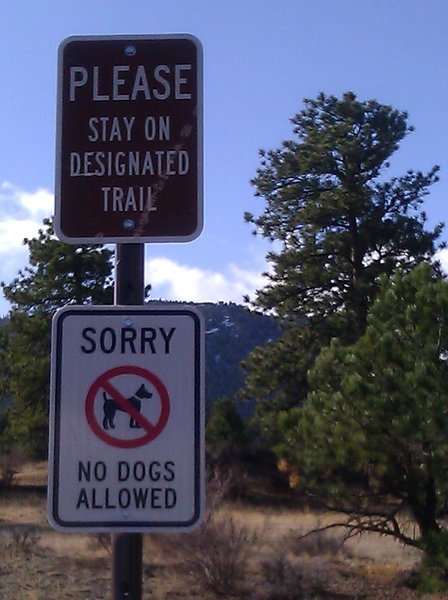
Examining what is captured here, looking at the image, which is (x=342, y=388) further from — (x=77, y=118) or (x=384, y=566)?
(x=77, y=118)

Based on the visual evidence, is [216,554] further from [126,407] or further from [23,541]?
[126,407]

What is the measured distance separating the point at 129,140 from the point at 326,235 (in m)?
25.3

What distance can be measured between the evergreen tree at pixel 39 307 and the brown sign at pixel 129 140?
2228 centimetres

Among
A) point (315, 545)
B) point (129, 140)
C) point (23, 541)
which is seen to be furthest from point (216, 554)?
point (129, 140)

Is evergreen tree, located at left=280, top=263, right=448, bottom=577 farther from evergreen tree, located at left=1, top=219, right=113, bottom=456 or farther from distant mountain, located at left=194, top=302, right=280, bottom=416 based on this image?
distant mountain, located at left=194, top=302, right=280, bottom=416

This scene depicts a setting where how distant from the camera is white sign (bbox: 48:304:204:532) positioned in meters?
Result: 2.22

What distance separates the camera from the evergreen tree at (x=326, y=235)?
88.2ft

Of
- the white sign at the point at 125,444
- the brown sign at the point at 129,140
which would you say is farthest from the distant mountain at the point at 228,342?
the white sign at the point at 125,444

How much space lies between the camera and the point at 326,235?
90.3ft

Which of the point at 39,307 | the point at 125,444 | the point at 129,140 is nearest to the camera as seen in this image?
the point at 125,444

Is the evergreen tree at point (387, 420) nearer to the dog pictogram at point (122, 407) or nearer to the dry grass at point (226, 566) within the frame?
the dry grass at point (226, 566)

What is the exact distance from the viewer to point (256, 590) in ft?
42.5

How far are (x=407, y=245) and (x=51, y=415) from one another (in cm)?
2543

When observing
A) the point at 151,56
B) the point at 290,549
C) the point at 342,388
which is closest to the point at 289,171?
the point at 290,549
